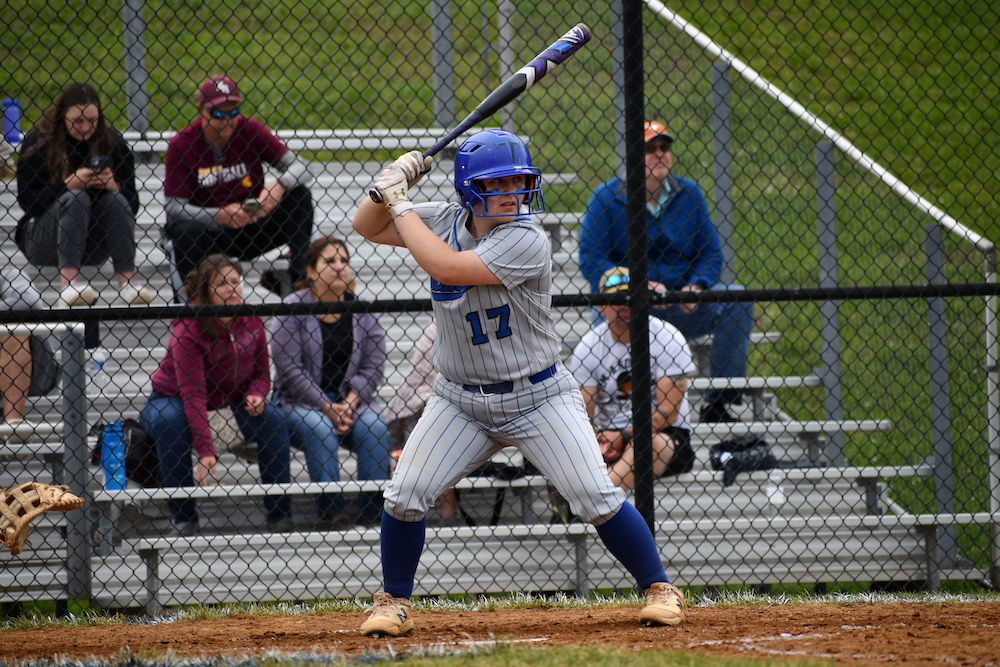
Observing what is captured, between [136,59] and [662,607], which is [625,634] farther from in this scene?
[136,59]

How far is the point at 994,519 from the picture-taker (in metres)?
4.23

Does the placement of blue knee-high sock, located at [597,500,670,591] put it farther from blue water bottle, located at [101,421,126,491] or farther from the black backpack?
blue water bottle, located at [101,421,126,491]

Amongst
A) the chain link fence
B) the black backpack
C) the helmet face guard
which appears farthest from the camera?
the black backpack

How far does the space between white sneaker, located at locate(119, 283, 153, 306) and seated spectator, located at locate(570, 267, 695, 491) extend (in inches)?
85.9

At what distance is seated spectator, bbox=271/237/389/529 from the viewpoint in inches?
181

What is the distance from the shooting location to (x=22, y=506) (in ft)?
Answer: 10.1

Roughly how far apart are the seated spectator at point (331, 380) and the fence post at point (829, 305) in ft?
7.97

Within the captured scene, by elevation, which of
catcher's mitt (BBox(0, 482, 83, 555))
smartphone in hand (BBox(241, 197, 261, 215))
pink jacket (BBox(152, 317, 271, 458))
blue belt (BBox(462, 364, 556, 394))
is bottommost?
catcher's mitt (BBox(0, 482, 83, 555))

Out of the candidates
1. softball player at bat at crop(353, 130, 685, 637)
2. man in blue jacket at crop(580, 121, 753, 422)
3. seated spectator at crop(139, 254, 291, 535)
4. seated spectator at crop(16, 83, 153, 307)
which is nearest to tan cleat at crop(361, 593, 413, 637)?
softball player at bat at crop(353, 130, 685, 637)

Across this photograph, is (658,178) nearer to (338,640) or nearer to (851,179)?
(851,179)

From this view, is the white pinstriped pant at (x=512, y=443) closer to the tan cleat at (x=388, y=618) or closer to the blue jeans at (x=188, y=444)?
the tan cleat at (x=388, y=618)

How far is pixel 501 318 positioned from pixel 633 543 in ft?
2.87

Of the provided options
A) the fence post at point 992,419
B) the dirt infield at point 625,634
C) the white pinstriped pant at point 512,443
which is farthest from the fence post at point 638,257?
the fence post at point 992,419

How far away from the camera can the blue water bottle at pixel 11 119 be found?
235 inches
